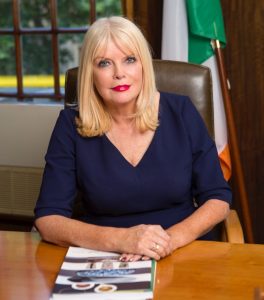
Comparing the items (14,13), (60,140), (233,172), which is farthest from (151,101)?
(14,13)

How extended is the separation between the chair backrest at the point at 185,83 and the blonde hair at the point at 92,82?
0.57 feet

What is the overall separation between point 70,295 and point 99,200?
1.96 feet

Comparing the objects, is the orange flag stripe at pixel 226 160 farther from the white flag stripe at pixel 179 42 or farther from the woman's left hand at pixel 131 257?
the woman's left hand at pixel 131 257

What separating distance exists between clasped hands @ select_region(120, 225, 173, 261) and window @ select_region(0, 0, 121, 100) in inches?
81.6

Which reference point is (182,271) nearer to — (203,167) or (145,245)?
(145,245)

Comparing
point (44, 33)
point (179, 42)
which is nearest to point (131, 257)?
point (179, 42)

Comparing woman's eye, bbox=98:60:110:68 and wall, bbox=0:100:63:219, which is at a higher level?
woman's eye, bbox=98:60:110:68

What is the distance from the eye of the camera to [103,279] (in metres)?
1.25

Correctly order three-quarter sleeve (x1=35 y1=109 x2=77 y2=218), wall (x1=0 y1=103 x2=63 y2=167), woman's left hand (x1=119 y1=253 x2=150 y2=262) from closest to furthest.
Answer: woman's left hand (x1=119 y1=253 x2=150 y2=262) < three-quarter sleeve (x1=35 y1=109 x2=77 y2=218) < wall (x1=0 y1=103 x2=63 y2=167)

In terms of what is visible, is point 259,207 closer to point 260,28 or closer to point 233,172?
point 233,172

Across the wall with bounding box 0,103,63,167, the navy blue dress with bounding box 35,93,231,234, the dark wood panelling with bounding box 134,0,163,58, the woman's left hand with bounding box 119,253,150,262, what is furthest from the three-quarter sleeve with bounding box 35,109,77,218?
the wall with bounding box 0,103,63,167

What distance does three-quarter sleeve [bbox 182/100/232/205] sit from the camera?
1.77 meters

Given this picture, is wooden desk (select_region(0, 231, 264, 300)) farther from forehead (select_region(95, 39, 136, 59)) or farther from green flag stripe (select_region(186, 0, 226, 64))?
green flag stripe (select_region(186, 0, 226, 64))

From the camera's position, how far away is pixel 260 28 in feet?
9.24
